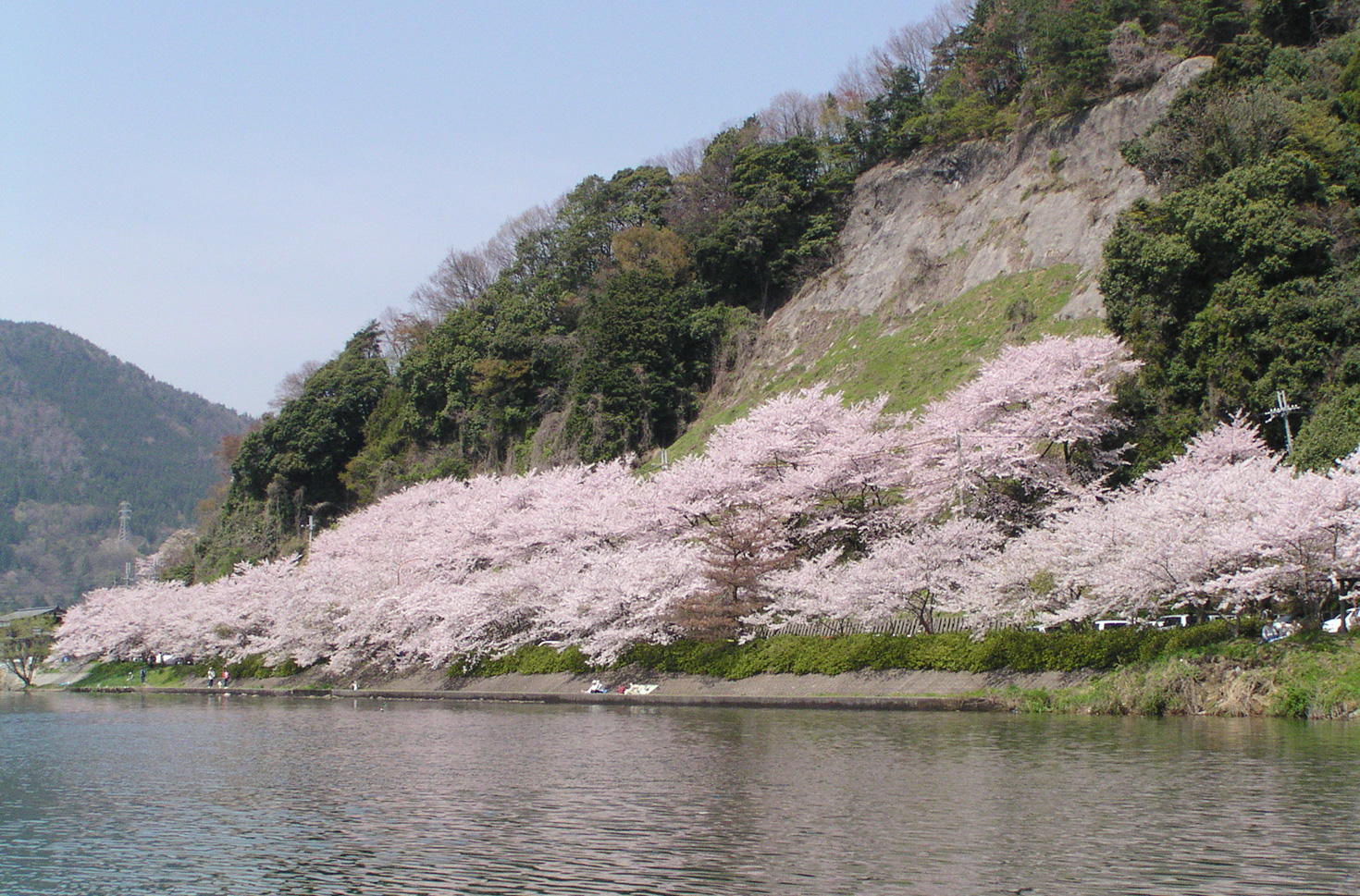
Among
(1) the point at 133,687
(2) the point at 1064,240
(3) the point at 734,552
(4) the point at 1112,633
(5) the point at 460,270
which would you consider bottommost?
(1) the point at 133,687

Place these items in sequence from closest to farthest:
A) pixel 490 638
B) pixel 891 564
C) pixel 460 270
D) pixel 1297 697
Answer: pixel 1297 697
pixel 891 564
pixel 490 638
pixel 460 270

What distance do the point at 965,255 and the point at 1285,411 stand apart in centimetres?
2728

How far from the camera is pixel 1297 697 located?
2217 centimetres

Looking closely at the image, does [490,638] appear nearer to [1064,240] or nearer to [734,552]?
[734,552]

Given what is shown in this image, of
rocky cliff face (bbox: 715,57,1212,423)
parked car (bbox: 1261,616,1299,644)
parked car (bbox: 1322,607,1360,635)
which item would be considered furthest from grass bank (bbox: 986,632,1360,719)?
rocky cliff face (bbox: 715,57,1212,423)

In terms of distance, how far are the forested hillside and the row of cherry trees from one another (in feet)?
11.7

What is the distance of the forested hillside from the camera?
36469 mm

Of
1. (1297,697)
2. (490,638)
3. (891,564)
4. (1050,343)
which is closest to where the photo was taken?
(1297,697)

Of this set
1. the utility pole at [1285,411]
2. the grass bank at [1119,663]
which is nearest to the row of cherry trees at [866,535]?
the grass bank at [1119,663]

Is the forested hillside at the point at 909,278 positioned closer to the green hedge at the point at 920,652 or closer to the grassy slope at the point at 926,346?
the grassy slope at the point at 926,346

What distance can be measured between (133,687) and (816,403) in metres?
47.0

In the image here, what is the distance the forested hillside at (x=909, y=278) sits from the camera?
36469 mm

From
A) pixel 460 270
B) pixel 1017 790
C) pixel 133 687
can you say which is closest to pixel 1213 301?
pixel 1017 790

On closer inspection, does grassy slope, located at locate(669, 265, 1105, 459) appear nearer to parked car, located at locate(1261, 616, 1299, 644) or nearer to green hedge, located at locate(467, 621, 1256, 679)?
green hedge, located at locate(467, 621, 1256, 679)
